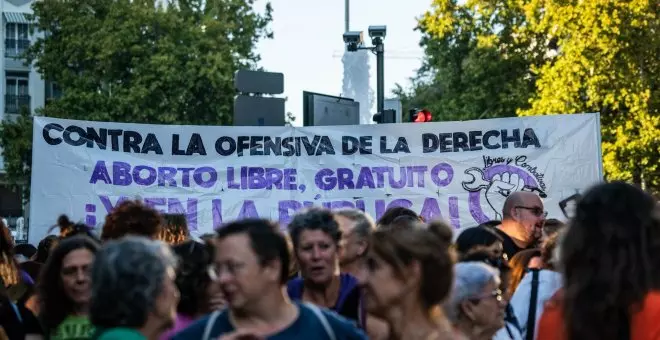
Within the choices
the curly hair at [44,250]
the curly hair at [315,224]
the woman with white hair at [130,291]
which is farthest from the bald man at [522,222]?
the woman with white hair at [130,291]

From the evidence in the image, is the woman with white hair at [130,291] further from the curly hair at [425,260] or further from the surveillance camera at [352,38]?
the surveillance camera at [352,38]

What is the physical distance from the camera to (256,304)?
183 inches

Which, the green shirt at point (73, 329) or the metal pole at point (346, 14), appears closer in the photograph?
the green shirt at point (73, 329)

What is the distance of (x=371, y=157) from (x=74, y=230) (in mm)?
6497

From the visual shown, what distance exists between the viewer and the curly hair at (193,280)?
5.93 metres

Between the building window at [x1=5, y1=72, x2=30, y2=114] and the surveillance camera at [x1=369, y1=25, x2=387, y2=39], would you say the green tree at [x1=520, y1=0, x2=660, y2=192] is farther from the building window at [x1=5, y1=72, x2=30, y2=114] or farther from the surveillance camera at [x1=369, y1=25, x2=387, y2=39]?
the building window at [x1=5, y1=72, x2=30, y2=114]

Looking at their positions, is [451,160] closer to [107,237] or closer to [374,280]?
[107,237]

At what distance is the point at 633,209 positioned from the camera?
403 centimetres

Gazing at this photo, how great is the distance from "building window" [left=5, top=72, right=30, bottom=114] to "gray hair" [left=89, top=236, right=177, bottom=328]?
188 feet

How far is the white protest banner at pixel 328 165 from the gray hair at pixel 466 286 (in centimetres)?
825

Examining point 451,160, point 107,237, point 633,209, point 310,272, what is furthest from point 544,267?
point 451,160

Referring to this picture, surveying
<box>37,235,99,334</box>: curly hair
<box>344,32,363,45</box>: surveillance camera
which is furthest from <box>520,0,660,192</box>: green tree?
<box>37,235,99,334</box>: curly hair

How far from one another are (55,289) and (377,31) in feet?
40.5

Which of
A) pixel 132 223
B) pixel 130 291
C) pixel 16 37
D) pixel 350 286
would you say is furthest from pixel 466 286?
pixel 16 37
